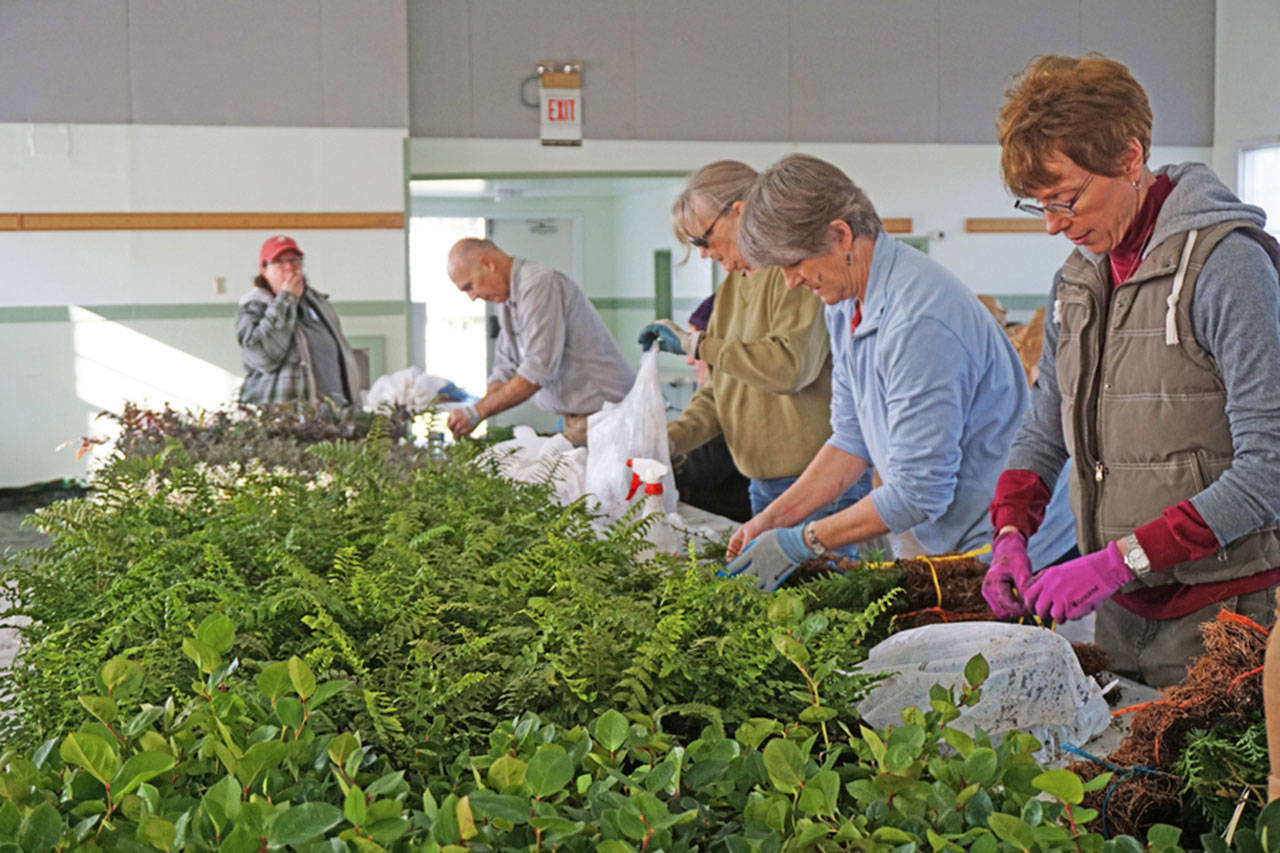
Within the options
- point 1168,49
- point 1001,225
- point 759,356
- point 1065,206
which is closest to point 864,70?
point 1001,225

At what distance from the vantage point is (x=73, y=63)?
27.6ft

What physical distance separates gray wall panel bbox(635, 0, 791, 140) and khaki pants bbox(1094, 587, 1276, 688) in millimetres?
7945

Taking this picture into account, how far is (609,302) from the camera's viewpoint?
11531 millimetres

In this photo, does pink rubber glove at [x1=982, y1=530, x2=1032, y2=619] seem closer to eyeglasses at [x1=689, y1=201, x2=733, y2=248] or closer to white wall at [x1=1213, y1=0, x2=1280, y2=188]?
eyeglasses at [x1=689, y1=201, x2=733, y2=248]

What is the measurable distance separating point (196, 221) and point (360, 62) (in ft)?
5.22

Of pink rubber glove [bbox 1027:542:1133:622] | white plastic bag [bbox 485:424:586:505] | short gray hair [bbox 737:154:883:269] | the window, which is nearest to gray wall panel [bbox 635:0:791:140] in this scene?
the window

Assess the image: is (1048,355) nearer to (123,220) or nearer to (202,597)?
(202,597)

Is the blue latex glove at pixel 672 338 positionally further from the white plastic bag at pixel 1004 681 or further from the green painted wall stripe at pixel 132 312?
the green painted wall stripe at pixel 132 312

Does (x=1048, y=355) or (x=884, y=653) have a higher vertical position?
(x=1048, y=355)

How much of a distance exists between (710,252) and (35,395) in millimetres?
6993

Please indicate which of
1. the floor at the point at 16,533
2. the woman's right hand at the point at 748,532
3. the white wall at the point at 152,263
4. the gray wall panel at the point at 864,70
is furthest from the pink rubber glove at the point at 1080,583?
the gray wall panel at the point at 864,70

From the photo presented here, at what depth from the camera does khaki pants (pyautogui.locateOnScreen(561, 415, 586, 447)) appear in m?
4.60

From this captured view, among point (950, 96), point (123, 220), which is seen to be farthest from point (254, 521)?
point (950, 96)

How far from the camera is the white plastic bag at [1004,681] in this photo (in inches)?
55.2
